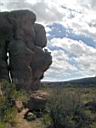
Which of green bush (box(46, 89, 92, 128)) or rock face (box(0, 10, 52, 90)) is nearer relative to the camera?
green bush (box(46, 89, 92, 128))

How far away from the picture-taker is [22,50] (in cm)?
7369

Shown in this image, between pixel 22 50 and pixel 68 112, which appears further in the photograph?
pixel 22 50

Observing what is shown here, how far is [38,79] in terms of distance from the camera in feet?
261

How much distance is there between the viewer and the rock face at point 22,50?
2886 inches

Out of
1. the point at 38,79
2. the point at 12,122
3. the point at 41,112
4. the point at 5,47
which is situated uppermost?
the point at 12,122

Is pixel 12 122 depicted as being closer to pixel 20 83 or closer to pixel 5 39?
pixel 20 83

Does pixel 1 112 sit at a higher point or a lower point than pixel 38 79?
higher

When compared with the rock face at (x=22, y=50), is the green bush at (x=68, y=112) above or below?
above

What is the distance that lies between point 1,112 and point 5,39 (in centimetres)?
4217

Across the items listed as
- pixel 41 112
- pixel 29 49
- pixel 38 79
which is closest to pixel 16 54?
pixel 29 49

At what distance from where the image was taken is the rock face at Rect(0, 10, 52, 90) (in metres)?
73.3

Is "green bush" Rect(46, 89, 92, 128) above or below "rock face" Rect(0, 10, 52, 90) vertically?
above

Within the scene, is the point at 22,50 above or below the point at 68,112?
below

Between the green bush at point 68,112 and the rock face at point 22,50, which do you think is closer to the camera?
the green bush at point 68,112
